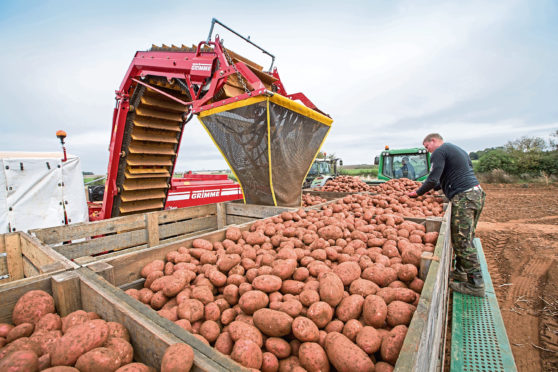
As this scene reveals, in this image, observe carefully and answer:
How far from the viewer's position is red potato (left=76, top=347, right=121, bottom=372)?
1.02 metres

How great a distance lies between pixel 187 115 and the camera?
4996 mm

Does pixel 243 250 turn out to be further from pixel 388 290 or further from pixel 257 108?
pixel 257 108

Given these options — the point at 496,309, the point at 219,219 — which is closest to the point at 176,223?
the point at 219,219

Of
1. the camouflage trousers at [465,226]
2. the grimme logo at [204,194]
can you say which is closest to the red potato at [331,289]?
the camouflage trousers at [465,226]

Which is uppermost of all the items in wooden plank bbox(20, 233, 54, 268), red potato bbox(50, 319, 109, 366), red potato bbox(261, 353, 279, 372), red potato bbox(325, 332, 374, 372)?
wooden plank bbox(20, 233, 54, 268)

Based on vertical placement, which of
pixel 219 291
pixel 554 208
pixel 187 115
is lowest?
pixel 554 208

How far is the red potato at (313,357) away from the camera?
124cm

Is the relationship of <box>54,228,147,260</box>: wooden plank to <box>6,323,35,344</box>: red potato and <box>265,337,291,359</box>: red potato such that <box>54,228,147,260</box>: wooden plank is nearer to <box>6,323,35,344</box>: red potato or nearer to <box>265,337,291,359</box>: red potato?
<box>6,323,35,344</box>: red potato

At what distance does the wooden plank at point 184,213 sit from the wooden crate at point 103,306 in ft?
5.96

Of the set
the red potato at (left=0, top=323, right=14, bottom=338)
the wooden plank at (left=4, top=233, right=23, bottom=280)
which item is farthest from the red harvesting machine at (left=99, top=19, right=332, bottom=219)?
the red potato at (left=0, top=323, right=14, bottom=338)

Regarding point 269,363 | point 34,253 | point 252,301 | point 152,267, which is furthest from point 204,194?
point 269,363

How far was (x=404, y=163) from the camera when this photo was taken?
9.84 m

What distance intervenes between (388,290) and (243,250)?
1172 millimetres

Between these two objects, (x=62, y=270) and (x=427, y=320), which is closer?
(x=427, y=320)
